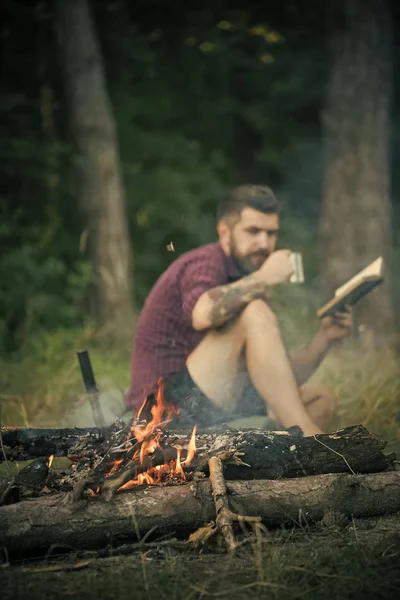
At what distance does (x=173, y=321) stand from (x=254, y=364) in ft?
2.10

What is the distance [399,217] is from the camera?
58.9 ft

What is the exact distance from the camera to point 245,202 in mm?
5781

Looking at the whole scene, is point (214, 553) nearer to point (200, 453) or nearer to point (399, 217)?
point (200, 453)

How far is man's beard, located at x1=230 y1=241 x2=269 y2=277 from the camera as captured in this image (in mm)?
5824

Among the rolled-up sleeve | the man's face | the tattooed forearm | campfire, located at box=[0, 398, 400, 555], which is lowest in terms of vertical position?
campfire, located at box=[0, 398, 400, 555]

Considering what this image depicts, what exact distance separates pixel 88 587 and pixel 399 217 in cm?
1545

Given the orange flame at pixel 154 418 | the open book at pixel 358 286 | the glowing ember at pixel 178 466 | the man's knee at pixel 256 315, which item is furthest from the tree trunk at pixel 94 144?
the glowing ember at pixel 178 466

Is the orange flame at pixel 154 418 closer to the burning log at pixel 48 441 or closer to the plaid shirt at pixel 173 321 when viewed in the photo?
the burning log at pixel 48 441

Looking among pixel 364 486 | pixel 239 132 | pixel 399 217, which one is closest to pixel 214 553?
pixel 364 486

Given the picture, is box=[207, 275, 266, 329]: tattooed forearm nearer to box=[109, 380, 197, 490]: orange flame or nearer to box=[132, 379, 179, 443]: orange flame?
box=[132, 379, 179, 443]: orange flame

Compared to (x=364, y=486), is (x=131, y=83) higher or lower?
higher

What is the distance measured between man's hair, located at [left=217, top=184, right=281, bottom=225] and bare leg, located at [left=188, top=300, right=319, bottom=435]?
2.09 feet

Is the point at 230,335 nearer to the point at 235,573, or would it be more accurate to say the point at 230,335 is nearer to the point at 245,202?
the point at 245,202

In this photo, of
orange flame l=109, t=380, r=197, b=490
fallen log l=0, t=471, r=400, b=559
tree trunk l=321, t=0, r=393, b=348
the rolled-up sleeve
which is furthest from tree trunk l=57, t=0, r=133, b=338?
fallen log l=0, t=471, r=400, b=559
